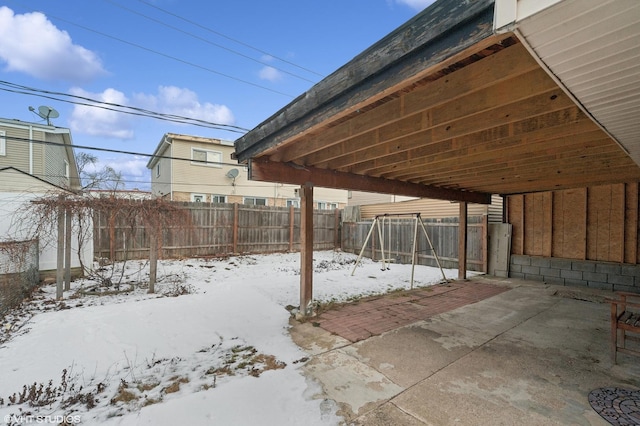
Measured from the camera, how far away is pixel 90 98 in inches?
247

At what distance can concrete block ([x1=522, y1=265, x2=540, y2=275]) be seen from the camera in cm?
673

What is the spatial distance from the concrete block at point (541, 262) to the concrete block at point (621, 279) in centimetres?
102

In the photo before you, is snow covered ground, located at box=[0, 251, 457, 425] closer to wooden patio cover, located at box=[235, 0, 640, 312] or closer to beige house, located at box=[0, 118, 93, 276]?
beige house, located at box=[0, 118, 93, 276]

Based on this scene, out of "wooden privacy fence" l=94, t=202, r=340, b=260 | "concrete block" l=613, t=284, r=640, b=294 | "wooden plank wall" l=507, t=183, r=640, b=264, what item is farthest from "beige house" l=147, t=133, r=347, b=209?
"concrete block" l=613, t=284, r=640, b=294

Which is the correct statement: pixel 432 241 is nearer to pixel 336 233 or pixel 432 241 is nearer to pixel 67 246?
pixel 336 233

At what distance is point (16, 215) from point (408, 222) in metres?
9.49

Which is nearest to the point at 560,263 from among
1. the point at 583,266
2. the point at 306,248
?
the point at 583,266

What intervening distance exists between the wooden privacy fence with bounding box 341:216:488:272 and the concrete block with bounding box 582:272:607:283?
1.99 metres

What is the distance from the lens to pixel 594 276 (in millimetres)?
5848

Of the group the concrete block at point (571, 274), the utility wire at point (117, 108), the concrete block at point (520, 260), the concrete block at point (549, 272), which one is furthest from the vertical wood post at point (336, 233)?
the concrete block at point (571, 274)

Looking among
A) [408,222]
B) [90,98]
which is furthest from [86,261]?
[408,222]

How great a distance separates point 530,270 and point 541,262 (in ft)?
1.08

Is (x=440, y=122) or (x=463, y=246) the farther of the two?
(x=463, y=246)

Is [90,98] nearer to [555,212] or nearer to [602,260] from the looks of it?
[555,212]
